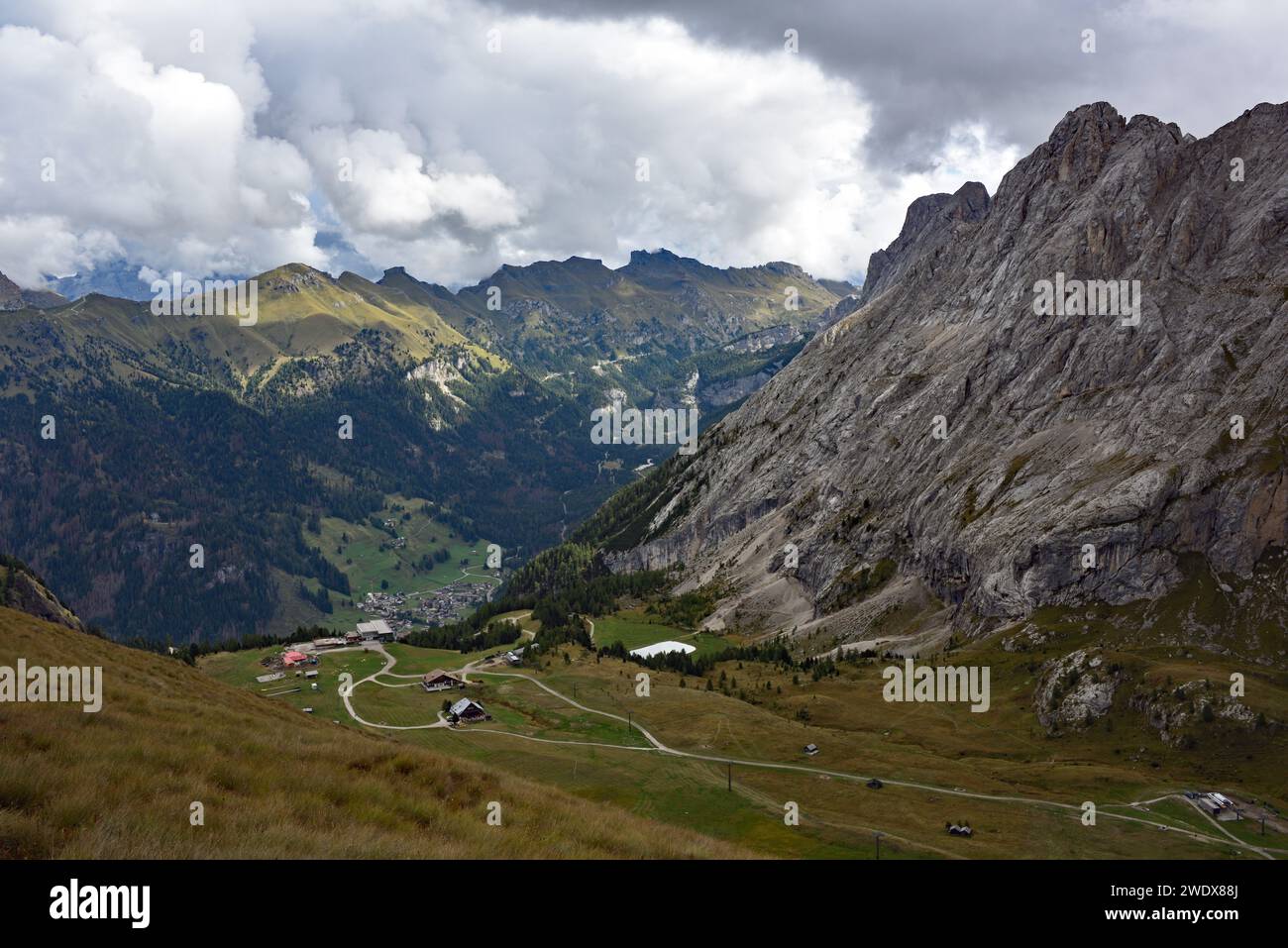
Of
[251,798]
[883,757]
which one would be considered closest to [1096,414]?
[883,757]

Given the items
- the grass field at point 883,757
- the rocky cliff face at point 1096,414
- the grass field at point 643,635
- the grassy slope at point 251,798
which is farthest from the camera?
the grass field at point 643,635

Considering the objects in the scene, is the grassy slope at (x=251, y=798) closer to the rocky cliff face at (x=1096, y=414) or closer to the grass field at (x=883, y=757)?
the grass field at (x=883, y=757)

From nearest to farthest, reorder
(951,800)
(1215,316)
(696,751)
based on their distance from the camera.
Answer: (951,800), (696,751), (1215,316)

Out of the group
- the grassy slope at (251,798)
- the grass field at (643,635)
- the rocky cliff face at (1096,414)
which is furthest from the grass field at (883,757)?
the grass field at (643,635)

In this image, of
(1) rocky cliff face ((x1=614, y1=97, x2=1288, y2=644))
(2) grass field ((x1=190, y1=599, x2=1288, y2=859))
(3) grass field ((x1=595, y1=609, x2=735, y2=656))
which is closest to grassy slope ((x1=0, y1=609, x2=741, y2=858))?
(2) grass field ((x1=190, y1=599, x2=1288, y2=859))

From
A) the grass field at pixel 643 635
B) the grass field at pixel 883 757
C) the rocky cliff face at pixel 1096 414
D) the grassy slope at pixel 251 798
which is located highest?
the rocky cliff face at pixel 1096 414
